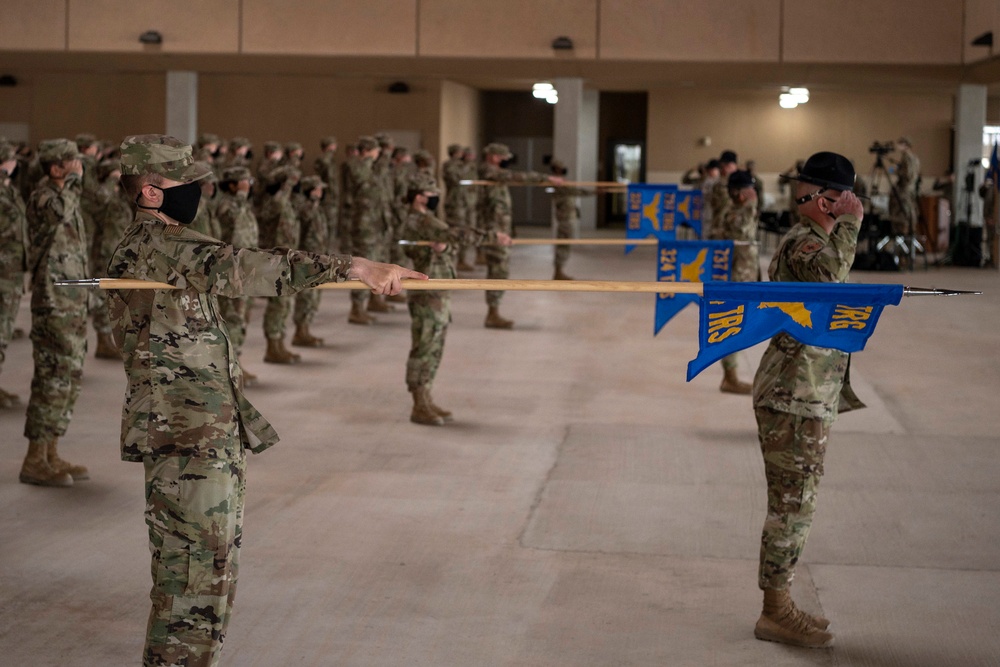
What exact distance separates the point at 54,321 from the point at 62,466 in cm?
80

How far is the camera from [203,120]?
24875mm

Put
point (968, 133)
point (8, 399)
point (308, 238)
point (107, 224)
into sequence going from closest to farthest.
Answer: point (8, 399), point (107, 224), point (308, 238), point (968, 133)

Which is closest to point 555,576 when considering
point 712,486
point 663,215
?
point 712,486

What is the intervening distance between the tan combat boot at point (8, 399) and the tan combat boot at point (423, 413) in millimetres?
2895

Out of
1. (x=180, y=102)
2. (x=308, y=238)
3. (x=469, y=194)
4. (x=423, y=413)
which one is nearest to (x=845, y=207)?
(x=423, y=413)

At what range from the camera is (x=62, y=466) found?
6648 millimetres

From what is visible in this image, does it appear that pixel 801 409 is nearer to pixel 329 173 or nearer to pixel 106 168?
pixel 106 168

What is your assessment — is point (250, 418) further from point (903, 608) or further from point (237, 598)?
point (903, 608)

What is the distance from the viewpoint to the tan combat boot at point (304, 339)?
11633mm

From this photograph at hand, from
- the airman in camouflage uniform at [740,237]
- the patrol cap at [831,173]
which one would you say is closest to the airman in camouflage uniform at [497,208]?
the airman in camouflage uniform at [740,237]

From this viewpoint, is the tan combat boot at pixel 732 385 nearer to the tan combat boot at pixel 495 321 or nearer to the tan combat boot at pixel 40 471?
the tan combat boot at pixel 495 321

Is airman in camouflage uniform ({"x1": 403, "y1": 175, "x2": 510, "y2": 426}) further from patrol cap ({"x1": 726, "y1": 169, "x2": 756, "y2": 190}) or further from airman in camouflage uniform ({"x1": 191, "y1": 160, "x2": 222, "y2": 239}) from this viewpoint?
patrol cap ({"x1": 726, "y1": 169, "x2": 756, "y2": 190})

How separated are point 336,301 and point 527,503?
9.46 meters

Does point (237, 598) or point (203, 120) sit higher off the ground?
point (203, 120)
